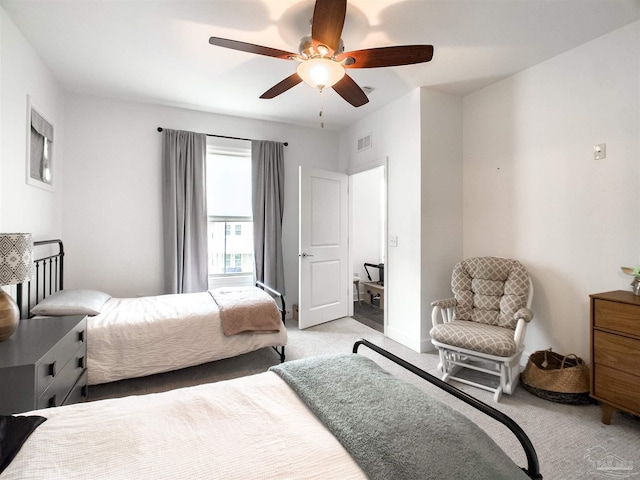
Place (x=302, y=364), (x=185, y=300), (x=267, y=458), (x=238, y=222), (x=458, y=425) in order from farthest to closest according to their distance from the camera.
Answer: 1. (x=238, y=222)
2. (x=185, y=300)
3. (x=302, y=364)
4. (x=458, y=425)
5. (x=267, y=458)

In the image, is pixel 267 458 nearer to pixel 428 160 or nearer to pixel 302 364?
pixel 302 364

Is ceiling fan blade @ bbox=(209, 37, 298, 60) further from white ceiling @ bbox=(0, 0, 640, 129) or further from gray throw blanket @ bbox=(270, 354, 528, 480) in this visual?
gray throw blanket @ bbox=(270, 354, 528, 480)

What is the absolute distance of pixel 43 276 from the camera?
2.88m

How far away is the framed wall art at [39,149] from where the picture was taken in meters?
2.55

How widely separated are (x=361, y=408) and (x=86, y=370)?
207cm

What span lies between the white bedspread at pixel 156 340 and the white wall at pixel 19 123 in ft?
3.17

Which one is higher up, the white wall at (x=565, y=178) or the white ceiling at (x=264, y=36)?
the white ceiling at (x=264, y=36)

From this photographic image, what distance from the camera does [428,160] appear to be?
3303 millimetres

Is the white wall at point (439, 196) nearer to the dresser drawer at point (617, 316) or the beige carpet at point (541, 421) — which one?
the beige carpet at point (541, 421)

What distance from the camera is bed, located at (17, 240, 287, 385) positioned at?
2.27m

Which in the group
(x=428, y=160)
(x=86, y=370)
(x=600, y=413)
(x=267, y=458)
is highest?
(x=428, y=160)

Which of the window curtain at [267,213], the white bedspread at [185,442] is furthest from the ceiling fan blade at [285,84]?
the white bedspread at [185,442]

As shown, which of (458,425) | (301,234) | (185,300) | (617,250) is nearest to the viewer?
(458,425)

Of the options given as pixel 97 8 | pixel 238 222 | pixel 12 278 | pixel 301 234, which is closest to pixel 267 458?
pixel 12 278
